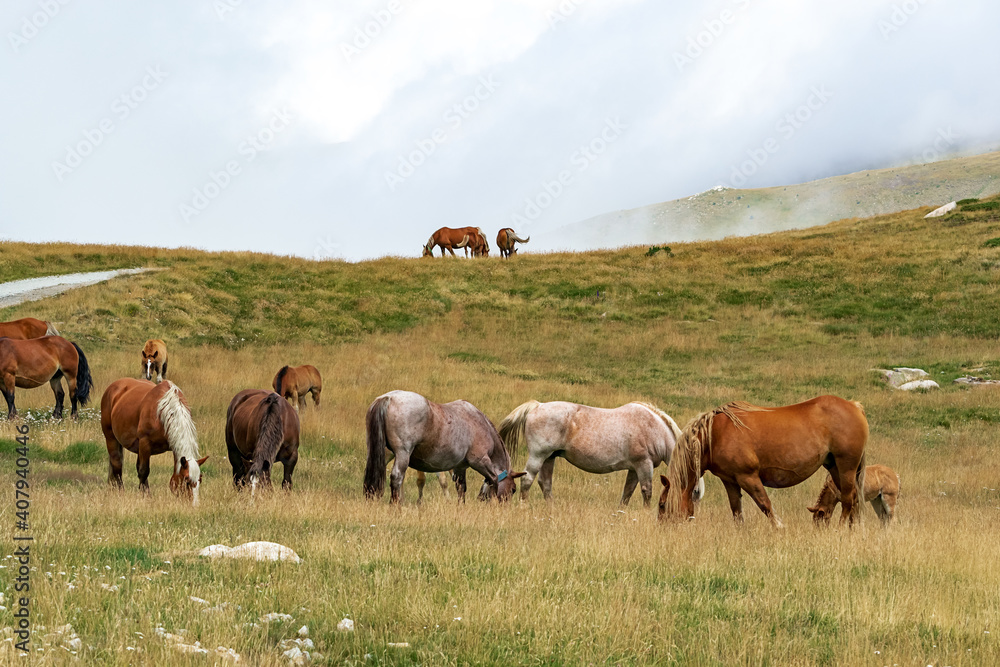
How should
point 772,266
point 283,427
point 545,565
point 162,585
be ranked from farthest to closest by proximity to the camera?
point 772,266 < point 283,427 < point 545,565 < point 162,585

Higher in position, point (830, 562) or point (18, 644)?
point (18, 644)

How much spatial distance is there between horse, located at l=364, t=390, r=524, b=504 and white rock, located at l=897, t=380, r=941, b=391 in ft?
52.3

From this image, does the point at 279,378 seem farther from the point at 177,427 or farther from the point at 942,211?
the point at 942,211

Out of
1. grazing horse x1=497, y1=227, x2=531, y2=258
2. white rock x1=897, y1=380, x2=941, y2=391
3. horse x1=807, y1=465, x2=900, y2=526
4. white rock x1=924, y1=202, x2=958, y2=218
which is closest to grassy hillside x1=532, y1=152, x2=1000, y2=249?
white rock x1=924, y1=202, x2=958, y2=218

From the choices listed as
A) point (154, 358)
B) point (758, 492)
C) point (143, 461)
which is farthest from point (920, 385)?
point (154, 358)

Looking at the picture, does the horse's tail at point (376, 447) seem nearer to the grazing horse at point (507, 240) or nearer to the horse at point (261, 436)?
the horse at point (261, 436)

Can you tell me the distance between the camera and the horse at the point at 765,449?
9086 millimetres

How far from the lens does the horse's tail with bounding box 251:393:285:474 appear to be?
1032cm

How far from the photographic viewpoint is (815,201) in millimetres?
153750

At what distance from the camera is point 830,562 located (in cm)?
698

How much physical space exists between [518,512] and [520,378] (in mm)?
14893

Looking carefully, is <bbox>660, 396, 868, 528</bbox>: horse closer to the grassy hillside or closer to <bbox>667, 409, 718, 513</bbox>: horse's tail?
<bbox>667, 409, 718, 513</bbox>: horse's tail

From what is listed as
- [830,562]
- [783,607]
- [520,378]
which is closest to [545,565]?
[783,607]

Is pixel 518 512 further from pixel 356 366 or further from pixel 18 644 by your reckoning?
pixel 356 366
